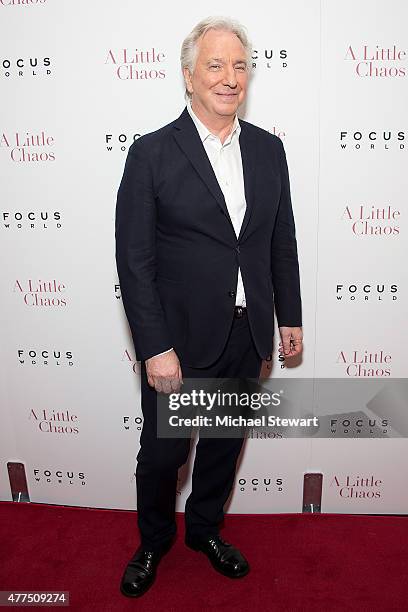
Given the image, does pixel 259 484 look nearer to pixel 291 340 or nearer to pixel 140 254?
pixel 291 340

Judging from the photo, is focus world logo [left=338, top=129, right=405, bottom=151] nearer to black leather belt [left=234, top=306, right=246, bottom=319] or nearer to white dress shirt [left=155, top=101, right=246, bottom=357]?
white dress shirt [left=155, top=101, right=246, bottom=357]

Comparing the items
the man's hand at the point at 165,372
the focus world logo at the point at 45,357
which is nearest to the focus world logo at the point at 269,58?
the man's hand at the point at 165,372

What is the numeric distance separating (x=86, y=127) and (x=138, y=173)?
494 millimetres

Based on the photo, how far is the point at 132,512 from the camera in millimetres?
2314

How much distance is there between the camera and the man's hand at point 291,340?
6.20 ft

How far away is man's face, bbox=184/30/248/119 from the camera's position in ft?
4.89

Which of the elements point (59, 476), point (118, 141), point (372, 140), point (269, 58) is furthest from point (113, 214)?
point (59, 476)

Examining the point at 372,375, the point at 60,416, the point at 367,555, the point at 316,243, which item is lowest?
the point at 367,555

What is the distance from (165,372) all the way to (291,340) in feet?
1.78

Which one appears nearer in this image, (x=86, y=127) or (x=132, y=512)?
(x=86, y=127)

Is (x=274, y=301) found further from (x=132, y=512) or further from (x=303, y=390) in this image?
(x=132, y=512)

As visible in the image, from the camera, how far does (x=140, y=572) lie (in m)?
1.87

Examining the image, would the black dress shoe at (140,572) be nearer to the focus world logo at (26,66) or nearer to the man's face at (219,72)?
the man's face at (219,72)

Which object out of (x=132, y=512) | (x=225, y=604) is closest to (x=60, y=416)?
(x=132, y=512)
